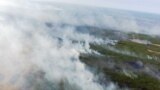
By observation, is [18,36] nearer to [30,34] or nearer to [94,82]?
[30,34]

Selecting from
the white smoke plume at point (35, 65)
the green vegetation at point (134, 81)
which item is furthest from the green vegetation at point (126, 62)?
the white smoke plume at point (35, 65)

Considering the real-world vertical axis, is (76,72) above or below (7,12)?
below

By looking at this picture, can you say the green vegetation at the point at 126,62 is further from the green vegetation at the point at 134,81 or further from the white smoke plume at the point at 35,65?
the white smoke plume at the point at 35,65

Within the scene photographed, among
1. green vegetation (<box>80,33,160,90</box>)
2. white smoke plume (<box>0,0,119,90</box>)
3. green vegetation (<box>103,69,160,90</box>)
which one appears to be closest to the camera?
white smoke plume (<box>0,0,119,90</box>)

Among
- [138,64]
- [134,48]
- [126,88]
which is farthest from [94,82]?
[134,48]

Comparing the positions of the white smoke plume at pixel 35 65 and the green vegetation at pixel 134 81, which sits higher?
the white smoke plume at pixel 35 65

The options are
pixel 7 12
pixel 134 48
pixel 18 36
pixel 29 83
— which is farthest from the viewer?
pixel 134 48

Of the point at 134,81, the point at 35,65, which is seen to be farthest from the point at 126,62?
the point at 35,65

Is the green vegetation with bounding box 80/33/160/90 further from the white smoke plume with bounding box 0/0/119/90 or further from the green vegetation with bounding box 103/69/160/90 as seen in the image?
the white smoke plume with bounding box 0/0/119/90

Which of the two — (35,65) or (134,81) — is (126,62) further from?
(35,65)

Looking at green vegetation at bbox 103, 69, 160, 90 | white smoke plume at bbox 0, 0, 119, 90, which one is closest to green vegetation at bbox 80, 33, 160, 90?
green vegetation at bbox 103, 69, 160, 90

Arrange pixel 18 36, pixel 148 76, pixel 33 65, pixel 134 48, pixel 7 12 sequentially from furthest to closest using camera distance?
pixel 134 48
pixel 148 76
pixel 7 12
pixel 18 36
pixel 33 65
